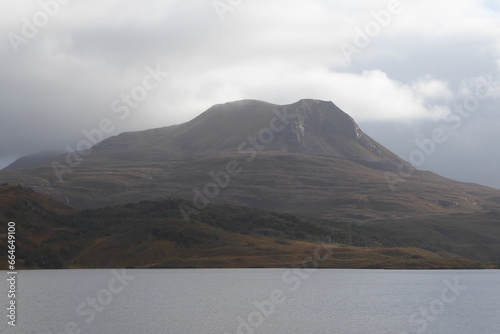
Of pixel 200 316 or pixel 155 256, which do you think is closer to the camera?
pixel 200 316

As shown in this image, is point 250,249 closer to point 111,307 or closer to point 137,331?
point 111,307

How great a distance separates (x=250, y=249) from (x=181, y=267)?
79.1ft

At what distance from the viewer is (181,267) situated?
7156 inches

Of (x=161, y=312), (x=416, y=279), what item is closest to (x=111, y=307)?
(x=161, y=312)

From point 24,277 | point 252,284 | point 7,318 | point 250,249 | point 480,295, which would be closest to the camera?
point 7,318

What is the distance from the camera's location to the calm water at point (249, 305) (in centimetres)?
7131

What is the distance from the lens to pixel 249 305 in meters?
89.6

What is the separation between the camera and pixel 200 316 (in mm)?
77938

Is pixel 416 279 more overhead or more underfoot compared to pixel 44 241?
more underfoot

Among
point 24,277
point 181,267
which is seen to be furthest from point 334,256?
point 24,277

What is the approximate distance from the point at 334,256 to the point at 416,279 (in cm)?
5104

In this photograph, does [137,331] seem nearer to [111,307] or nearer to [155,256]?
[111,307]

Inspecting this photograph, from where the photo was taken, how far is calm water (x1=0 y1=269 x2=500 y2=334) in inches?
2808

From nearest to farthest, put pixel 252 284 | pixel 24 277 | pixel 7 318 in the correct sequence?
1. pixel 7 318
2. pixel 252 284
3. pixel 24 277
